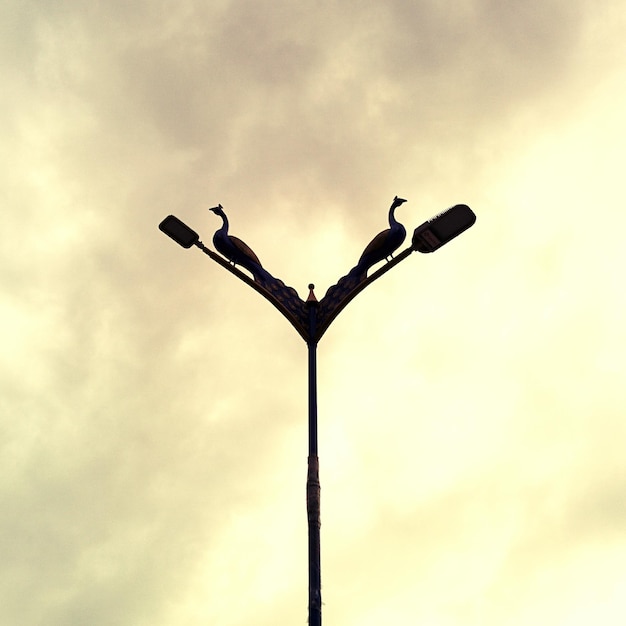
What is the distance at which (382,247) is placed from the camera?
16406mm

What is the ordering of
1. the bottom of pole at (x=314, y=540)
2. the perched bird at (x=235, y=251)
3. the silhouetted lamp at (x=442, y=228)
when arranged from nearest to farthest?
1. the bottom of pole at (x=314, y=540)
2. the silhouetted lamp at (x=442, y=228)
3. the perched bird at (x=235, y=251)

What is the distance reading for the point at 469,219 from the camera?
634 inches

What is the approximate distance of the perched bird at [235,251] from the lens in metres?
16.6

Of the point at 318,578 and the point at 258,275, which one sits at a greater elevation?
the point at 258,275

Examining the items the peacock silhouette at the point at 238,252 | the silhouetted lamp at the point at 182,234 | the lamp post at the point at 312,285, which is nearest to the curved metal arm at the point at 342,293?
the lamp post at the point at 312,285

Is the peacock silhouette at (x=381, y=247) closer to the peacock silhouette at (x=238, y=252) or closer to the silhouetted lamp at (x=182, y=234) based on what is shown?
the peacock silhouette at (x=238, y=252)

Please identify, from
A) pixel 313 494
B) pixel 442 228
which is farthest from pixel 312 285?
pixel 313 494

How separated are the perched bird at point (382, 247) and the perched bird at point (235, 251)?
6.07ft

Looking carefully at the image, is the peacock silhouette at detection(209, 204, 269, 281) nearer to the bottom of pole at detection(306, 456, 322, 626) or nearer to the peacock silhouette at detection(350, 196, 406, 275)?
the peacock silhouette at detection(350, 196, 406, 275)

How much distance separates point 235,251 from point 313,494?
4.95 m

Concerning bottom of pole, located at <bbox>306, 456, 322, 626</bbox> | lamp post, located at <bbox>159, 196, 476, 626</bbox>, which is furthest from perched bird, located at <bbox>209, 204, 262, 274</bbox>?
bottom of pole, located at <bbox>306, 456, 322, 626</bbox>

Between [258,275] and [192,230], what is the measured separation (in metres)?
1.49

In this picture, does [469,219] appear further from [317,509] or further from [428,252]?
[317,509]

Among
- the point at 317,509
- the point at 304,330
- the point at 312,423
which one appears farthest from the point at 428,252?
the point at 317,509
